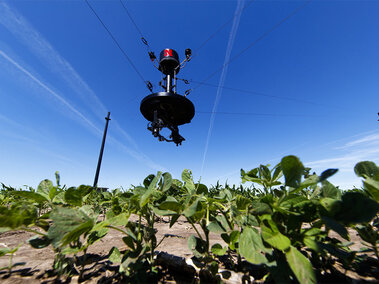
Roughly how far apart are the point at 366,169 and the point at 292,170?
320 millimetres

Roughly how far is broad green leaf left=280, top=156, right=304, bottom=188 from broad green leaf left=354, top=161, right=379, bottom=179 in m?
0.28

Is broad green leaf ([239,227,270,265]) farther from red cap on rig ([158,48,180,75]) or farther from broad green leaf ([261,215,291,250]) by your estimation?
red cap on rig ([158,48,180,75])

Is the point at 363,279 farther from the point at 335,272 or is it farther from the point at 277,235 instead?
the point at 277,235

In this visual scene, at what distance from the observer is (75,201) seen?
0.64 meters

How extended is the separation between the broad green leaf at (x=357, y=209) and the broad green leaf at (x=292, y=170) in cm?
11

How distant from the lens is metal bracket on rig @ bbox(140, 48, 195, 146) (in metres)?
3.86

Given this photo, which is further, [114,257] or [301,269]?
[114,257]

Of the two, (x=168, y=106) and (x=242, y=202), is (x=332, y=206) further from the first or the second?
(x=168, y=106)

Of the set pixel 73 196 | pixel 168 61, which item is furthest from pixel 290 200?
pixel 168 61

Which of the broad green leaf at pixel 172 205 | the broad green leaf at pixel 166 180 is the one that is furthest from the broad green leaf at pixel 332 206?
the broad green leaf at pixel 166 180

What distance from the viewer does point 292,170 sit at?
1.45 feet

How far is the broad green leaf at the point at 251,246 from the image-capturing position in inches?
15.5

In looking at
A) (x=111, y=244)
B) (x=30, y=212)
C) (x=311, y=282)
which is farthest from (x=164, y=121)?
(x=311, y=282)

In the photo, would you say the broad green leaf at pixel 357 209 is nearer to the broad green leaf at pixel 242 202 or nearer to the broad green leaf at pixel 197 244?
the broad green leaf at pixel 242 202
